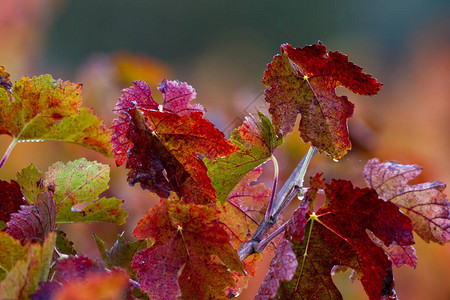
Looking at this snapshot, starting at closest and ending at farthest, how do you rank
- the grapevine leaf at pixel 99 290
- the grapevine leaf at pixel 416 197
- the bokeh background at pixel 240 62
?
1. the grapevine leaf at pixel 99 290
2. the grapevine leaf at pixel 416 197
3. the bokeh background at pixel 240 62

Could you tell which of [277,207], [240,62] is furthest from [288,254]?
[240,62]

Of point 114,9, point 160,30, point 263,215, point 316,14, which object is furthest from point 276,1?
point 263,215

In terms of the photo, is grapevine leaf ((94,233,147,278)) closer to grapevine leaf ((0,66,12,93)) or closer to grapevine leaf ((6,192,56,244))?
grapevine leaf ((6,192,56,244))

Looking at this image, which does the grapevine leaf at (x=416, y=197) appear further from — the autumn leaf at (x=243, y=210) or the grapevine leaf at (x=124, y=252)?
the grapevine leaf at (x=124, y=252)

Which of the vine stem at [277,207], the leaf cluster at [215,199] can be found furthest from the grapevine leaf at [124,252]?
the vine stem at [277,207]

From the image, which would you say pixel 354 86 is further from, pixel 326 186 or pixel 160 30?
pixel 160 30

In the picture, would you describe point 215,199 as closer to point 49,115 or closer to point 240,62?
point 49,115

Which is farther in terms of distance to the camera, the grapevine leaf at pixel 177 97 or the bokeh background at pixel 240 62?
the bokeh background at pixel 240 62

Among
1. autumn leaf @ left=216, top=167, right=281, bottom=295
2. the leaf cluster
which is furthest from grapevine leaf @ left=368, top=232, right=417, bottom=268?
autumn leaf @ left=216, top=167, right=281, bottom=295
